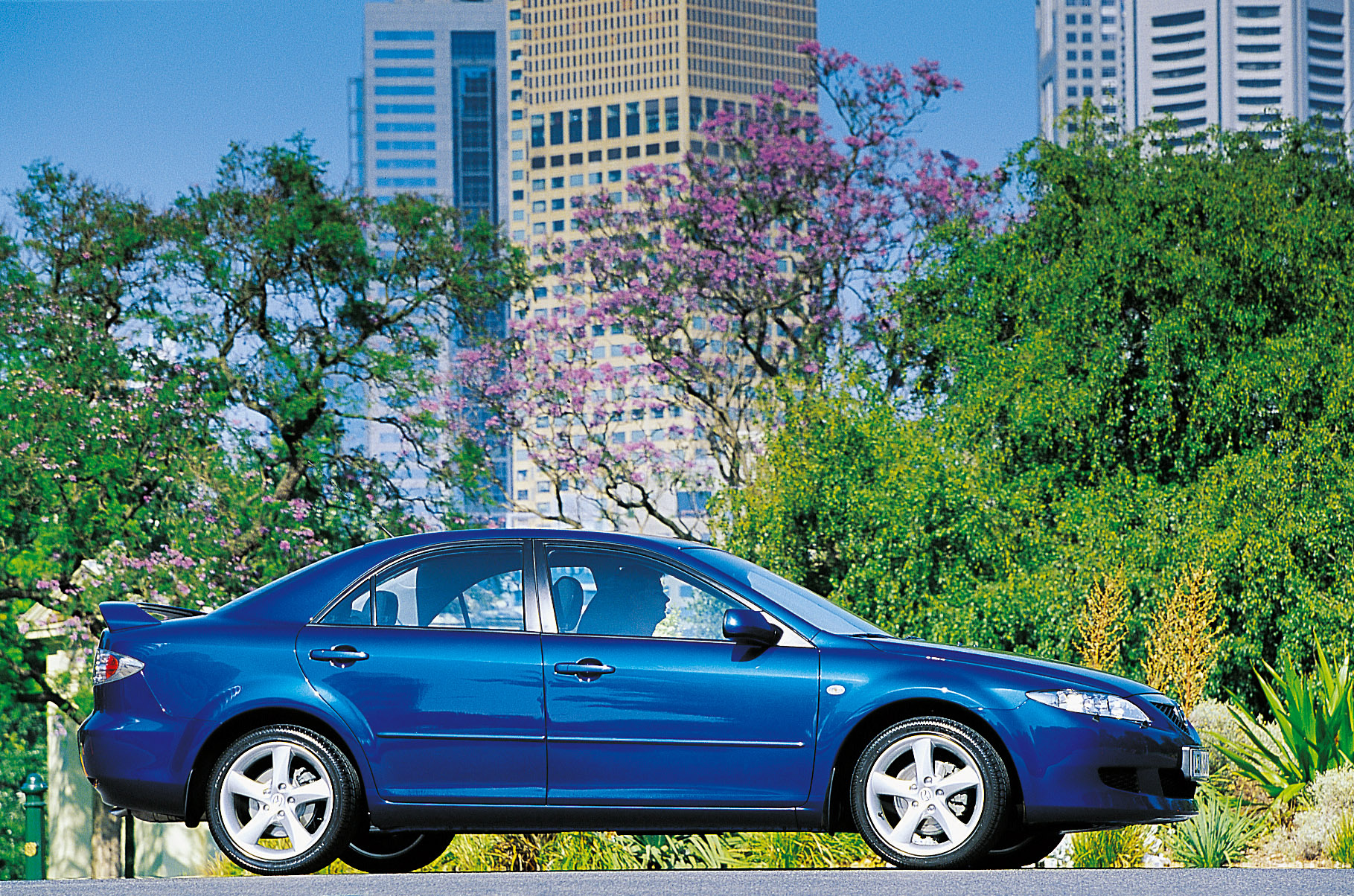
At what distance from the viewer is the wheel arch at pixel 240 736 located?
6633 millimetres

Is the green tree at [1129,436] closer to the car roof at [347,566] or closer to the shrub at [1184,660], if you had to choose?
the shrub at [1184,660]

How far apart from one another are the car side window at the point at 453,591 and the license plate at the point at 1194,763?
2.76 m

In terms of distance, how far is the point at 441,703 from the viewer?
6547mm

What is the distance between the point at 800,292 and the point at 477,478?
619 centimetres

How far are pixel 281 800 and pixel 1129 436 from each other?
47.8 ft

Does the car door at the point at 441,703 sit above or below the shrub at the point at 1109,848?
above

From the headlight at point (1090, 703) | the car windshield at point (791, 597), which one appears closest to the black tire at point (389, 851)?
the car windshield at point (791, 597)

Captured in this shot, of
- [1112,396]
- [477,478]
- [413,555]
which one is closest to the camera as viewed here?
[413,555]

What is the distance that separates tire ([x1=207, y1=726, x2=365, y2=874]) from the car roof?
1.64 feet

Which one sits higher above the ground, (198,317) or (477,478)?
(198,317)

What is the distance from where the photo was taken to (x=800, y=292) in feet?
88.6

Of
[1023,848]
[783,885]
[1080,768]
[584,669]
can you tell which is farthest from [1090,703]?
[584,669]

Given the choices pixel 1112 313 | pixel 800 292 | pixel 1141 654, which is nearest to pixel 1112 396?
pixel 1112 313

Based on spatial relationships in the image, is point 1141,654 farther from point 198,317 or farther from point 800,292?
point 198,317
